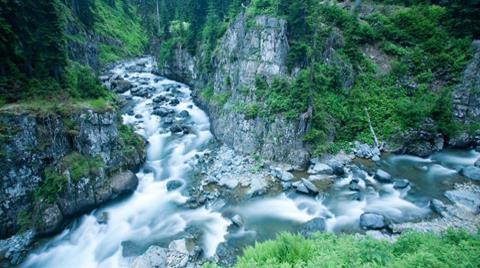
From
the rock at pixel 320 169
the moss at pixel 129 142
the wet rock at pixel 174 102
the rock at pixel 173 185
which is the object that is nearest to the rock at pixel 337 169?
the rock at pixel 320 169

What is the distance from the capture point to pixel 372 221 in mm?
15211

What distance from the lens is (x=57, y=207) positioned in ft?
51.4

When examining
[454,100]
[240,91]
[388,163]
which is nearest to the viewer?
[388,163]

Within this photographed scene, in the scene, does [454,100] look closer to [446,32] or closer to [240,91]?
[446,32]

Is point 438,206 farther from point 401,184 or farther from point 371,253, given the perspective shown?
A: point 371,253

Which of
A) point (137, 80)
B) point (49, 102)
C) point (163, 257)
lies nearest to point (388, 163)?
point (163, 257)

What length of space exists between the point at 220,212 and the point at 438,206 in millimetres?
13818

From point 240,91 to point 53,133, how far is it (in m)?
15.5

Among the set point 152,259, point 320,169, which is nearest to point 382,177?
point 320,169

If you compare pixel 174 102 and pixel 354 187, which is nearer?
pixel 354 187

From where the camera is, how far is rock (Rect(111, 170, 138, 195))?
18734mm

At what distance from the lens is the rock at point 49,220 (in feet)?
49.0

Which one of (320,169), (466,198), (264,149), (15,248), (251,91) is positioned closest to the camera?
(15,248)

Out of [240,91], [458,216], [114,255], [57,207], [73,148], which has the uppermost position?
[240,91]
